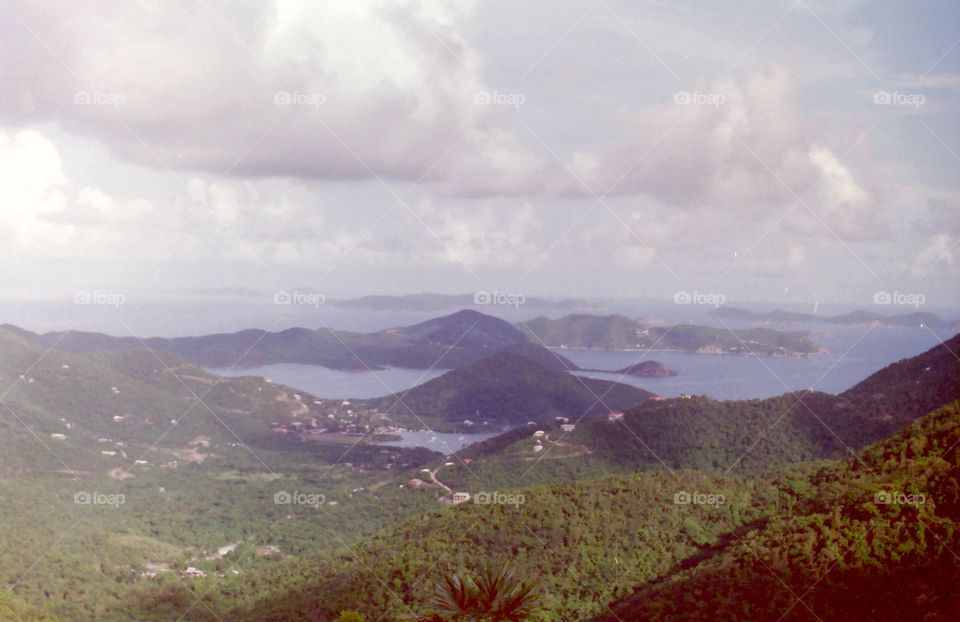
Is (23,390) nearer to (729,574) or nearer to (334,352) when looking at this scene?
(334,352)

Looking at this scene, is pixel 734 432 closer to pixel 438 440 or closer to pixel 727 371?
pixel 438 440

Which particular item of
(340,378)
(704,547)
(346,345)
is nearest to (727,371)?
(340,378)

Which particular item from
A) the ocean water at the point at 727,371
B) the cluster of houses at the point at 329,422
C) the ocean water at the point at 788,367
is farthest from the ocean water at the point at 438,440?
the ocean water at the point at 788,367

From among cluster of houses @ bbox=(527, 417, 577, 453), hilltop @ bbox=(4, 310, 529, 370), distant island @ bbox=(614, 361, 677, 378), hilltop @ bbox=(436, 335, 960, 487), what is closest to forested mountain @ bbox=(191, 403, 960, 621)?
hilltop @ bbox=(436, 335, 960, 487)

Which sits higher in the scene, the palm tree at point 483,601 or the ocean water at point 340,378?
the ocean water at point 340,378

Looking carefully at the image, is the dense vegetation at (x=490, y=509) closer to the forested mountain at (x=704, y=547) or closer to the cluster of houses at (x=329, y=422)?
the forested mountain at (x=704, y=547)

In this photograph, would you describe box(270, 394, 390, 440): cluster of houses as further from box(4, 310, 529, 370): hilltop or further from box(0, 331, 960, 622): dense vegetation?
box(4, 310, 529, 370): hilltop
